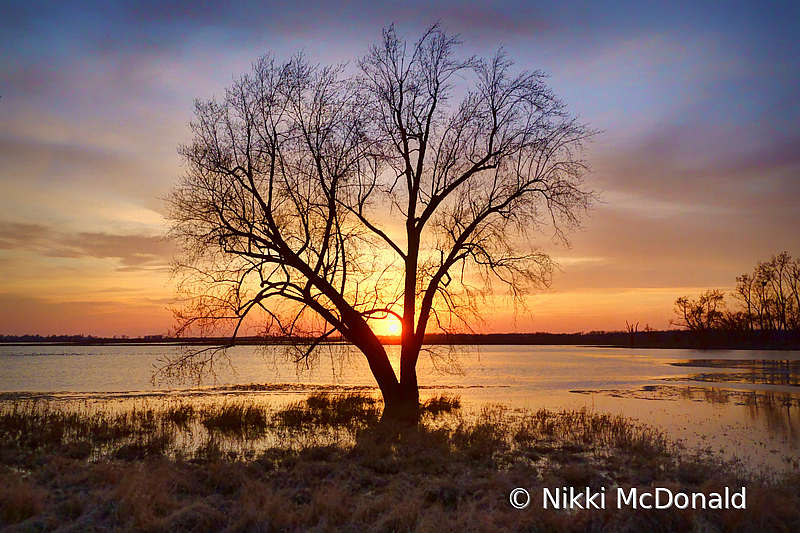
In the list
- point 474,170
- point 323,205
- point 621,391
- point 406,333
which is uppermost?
point 474,170

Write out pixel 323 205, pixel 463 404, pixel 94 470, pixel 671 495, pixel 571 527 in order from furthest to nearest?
1. pixel 463 404
2. pixel 323 205
3. pixel 94 470
4. pixel 671 495
5. pixel 571 527

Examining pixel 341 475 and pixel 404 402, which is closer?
pixel 341 475

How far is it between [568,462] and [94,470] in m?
9.63

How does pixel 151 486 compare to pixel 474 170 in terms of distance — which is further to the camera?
pixel 474 170

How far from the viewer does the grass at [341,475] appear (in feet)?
26.7

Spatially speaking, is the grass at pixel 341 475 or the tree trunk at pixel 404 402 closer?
the grass at pixel 341 475

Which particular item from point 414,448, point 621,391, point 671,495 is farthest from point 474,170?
point 621,391

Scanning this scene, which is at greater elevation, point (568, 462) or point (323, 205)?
point (323, 205)

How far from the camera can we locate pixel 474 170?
19.6 m

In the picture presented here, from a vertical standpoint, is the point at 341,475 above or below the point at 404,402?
below

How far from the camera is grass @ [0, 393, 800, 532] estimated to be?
8.14 m

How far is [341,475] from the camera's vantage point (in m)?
10.9

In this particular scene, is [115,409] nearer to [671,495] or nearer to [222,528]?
[222,528]

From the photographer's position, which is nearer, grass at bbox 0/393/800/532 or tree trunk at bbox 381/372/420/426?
grass at bbox 0/393/800/532
